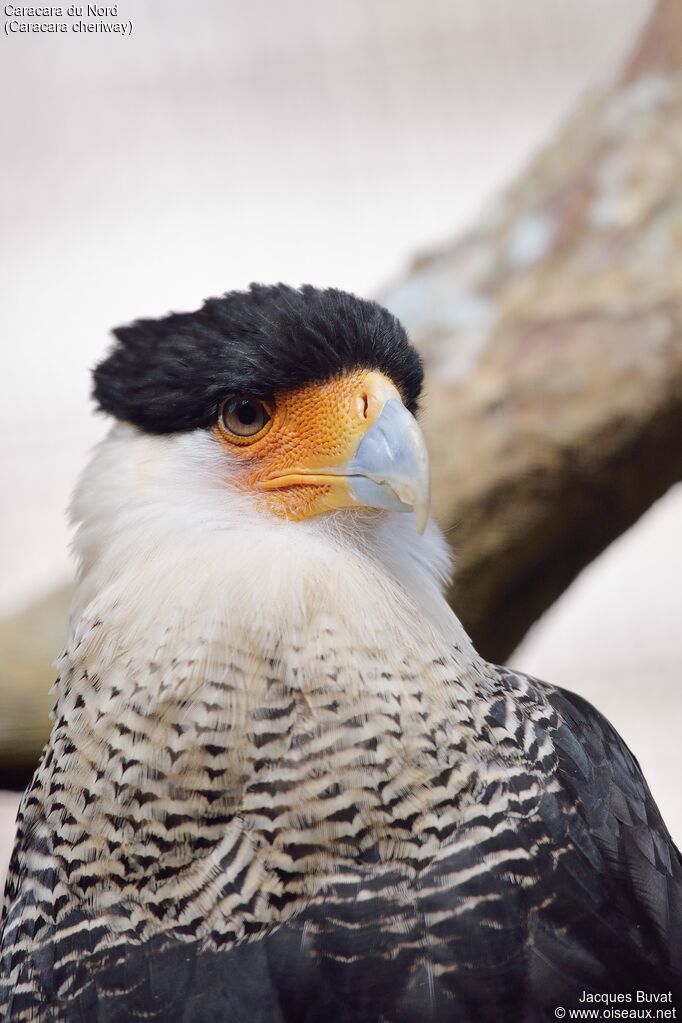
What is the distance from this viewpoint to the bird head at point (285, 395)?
125cm

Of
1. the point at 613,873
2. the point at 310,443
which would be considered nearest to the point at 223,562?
the point at 310,443

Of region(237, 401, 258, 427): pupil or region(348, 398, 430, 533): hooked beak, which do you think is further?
region(237, 401, 258, 427): pupil

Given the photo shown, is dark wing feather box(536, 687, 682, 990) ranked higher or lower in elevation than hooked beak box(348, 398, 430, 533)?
lower

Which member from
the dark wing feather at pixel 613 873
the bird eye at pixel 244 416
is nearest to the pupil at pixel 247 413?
the bird eye at pixel 244 416

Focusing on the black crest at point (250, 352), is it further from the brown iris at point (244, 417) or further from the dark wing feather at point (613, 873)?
the dark wing feather at point (613, 873)

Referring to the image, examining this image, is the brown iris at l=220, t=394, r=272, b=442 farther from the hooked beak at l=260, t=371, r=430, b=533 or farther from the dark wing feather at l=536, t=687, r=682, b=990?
the dark wing feather at l=536, t=687, r=682, b=990

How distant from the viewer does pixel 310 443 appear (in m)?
1.27

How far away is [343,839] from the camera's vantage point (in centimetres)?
120

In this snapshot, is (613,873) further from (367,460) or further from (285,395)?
(285,395)

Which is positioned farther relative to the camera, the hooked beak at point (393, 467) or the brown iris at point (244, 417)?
the brown iris at point (244, 417)

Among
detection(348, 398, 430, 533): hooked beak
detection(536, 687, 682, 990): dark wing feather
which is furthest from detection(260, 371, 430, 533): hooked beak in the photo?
detection(536, 687, 682, 990): dark wing feather

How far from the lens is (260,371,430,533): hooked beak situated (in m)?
1.17

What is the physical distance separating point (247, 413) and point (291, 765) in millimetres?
414

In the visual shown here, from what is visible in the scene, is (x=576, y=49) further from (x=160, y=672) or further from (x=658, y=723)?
(x=160, y=672)
